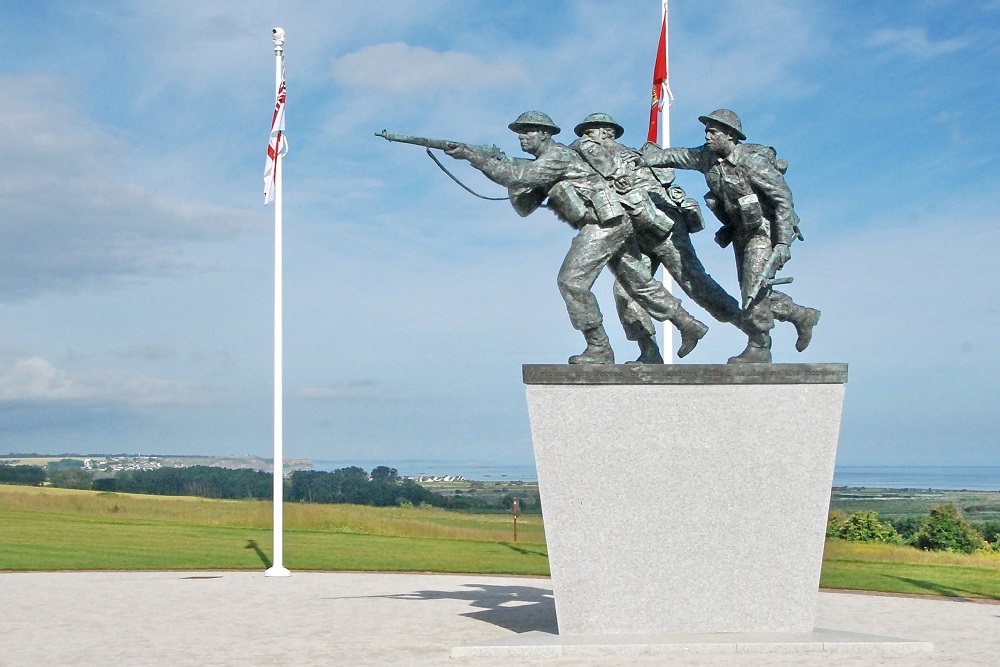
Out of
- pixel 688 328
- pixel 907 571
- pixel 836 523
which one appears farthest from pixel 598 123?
pixel 836 523

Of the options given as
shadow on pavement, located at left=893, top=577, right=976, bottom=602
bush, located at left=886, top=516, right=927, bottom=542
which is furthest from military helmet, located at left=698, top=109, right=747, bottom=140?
bush, located at left=886, top=516, right=927, bottom=542

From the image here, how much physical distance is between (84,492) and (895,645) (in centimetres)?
2401

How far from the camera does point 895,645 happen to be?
8469mm

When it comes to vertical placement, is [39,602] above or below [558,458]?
below

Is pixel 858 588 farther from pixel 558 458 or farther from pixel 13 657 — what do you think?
pixel 13 657

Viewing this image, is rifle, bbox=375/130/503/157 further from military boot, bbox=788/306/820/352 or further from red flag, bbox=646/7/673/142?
red flag, bbox=646/7/673/142

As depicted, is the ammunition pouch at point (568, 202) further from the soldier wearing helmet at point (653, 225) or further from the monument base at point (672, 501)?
the monument base at point (672, 501)

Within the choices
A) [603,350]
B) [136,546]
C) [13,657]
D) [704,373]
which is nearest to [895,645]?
[704,373]

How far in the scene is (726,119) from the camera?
9.43 m

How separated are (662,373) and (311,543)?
11.9 metres

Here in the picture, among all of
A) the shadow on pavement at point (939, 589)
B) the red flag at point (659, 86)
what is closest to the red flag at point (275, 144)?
A: the red flag at point (659, 86)

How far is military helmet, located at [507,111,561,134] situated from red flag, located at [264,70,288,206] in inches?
248

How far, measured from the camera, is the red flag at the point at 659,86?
14.8m

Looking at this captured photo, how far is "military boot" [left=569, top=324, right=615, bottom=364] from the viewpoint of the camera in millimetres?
9305
